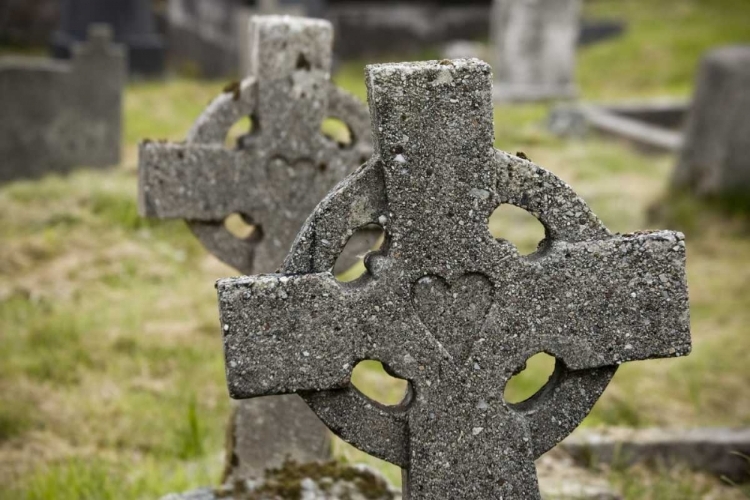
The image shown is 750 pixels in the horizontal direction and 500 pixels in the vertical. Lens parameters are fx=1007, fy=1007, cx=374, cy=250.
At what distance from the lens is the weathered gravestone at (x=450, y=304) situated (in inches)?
86.7

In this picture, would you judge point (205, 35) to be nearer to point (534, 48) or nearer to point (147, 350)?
point (534, 48)

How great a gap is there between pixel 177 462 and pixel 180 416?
0.48 metres

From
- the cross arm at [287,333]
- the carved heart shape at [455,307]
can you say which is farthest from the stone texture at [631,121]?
the cross arm at [287,333]

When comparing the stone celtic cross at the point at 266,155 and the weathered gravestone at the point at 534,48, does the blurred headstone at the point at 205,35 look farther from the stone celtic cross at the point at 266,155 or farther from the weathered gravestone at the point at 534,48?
the stone celtic cross at the point at 266,155

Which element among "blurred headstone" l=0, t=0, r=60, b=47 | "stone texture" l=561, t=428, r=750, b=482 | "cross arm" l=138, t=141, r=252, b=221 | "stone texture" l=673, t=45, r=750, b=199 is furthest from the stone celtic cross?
"blurred headstone" l=0, t=0, r=60, b=47

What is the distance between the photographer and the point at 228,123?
358 centimetres

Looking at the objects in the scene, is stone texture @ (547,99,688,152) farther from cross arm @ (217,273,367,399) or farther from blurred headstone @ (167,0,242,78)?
cross arm @ (217,273,367,399)

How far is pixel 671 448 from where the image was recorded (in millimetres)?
4301

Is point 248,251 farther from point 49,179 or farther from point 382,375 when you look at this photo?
point 49,179

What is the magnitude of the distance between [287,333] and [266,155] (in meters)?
1.49

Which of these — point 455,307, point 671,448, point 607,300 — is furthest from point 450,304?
point 671,448

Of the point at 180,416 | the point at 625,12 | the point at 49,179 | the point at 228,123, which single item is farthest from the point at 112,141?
the point at 625,12

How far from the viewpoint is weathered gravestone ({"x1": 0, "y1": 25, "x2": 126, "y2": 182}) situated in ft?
30.5

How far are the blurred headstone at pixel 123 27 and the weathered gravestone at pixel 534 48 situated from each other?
5722 mm
